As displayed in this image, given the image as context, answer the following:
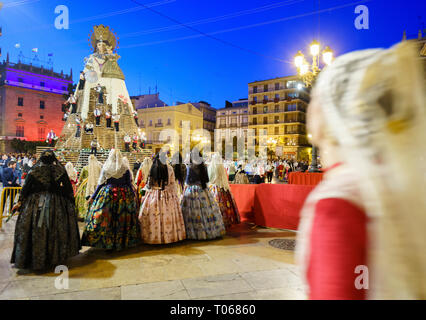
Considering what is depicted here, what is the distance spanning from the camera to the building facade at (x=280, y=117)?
178 feet

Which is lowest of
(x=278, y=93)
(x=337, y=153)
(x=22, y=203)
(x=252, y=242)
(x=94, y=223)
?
(x=252, y=242)

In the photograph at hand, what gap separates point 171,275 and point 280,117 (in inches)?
2163

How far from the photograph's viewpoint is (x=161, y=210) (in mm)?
5625

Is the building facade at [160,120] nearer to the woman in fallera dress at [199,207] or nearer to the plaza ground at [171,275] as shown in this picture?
the woman in fallera dress at [199,207]

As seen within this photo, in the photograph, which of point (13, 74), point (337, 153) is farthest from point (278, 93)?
point (337, 153)

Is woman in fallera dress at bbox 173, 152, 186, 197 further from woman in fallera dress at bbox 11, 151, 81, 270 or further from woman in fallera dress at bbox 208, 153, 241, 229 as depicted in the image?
woman in fallera dress at bbox 11, 151, 81, 270

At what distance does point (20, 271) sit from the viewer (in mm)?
4156

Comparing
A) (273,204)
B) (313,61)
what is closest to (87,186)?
(273,204)

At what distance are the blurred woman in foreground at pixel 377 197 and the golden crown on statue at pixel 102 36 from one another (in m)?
18.8

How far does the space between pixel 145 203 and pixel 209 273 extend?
2268 mm

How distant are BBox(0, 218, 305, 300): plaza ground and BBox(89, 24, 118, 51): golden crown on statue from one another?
14.8m

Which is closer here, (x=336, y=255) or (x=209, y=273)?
(x=336, y=255)

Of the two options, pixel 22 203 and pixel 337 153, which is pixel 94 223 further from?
pixel 337 153

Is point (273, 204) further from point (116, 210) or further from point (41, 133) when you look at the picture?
point (41, 133)
